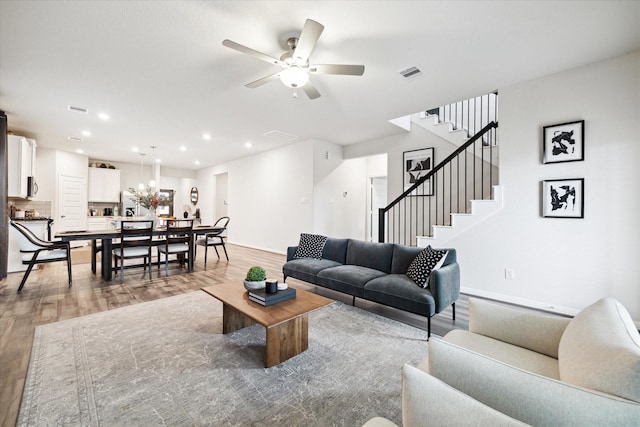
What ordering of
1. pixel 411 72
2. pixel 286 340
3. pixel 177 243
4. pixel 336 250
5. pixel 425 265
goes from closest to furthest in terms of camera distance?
pixel 286 340
pixel 425 265
pixel 411 72
pixel 336 250
pixel 177 243

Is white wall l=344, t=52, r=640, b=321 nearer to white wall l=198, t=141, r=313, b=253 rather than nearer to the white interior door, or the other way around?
white wall l=198, t=141, r=313, b=253

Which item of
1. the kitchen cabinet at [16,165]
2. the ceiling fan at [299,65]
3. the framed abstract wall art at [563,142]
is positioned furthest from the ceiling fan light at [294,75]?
the kitchen cabinet at [16,165]

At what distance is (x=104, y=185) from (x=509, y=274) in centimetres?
1082

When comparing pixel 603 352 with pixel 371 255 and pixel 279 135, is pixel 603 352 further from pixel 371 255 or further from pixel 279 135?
pixel 279 135

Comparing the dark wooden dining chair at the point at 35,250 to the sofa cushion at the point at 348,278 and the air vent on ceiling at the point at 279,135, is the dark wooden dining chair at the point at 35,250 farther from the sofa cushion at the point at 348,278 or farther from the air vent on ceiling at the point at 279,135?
the air vent on ceiling at the point at 279,135

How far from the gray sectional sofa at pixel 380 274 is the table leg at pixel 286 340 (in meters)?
0.98

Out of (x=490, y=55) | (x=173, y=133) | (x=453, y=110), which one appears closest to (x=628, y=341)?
(x=490, y=55)

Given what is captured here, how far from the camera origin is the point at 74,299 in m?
3.40

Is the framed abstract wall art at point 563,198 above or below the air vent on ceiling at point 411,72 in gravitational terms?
below

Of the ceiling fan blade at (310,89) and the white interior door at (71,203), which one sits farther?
the white interior door at (71,203)

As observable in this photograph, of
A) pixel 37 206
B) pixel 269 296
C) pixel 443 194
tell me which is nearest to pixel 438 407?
pixel 269 296

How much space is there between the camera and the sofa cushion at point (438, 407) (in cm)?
69

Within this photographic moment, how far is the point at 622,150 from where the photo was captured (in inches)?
113

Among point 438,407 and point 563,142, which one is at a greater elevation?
point 563,142
